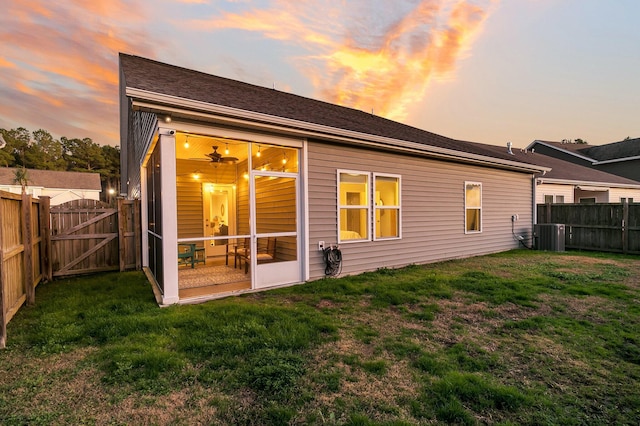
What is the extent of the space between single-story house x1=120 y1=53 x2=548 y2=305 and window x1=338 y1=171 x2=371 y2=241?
3 centimetres

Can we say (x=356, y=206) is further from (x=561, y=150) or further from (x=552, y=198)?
(x=561, y=150)

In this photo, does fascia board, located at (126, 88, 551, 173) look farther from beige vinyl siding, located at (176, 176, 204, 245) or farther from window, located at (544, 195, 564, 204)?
window, located at (544, 195, 564, 204)

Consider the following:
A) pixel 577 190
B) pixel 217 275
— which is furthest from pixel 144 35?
pixel 577 190

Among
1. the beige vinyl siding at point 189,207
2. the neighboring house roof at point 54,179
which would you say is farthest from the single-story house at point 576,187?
the neighboring house roof at point 54,179

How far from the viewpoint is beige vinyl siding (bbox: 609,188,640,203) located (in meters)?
14.9

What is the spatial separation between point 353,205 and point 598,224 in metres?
9.43

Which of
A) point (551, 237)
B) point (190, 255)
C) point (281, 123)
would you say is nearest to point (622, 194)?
point (551, 237)

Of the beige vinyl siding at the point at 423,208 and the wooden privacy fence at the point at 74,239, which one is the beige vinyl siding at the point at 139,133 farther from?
the beige vinyl siding at the point at 423,208

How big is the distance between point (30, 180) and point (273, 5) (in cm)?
3843

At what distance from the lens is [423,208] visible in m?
7.71

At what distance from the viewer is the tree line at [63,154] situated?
144ft

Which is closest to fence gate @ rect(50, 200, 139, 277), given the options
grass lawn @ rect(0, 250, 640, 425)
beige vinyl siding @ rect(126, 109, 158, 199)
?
beige vinyl siding @ rect(126, 109, 158, 199)

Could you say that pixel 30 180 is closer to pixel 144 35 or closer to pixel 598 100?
pixel 144 35

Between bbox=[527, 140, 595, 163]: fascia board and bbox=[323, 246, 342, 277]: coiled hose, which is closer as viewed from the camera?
bbox=[323, 246, 342, 277]: coiled hose
